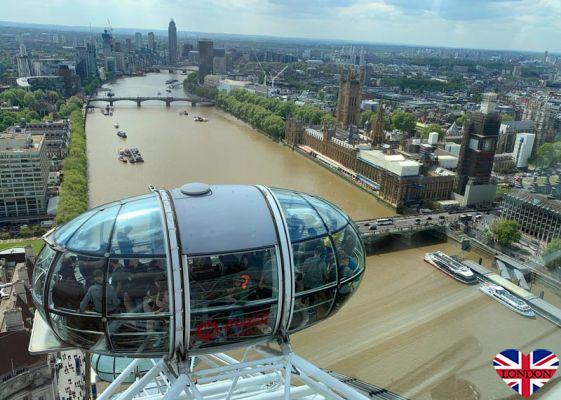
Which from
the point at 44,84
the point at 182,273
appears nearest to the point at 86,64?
the point at 44,84

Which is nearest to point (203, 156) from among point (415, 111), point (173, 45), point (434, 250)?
point (434, 250)

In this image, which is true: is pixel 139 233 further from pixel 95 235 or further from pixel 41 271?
pixel 41 271

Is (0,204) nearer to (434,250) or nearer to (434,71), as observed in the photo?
(434,250)

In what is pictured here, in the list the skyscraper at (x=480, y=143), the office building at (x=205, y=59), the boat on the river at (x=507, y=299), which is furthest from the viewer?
the office building at (x=205, y=59)

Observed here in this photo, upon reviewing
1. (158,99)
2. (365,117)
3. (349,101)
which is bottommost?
(158,99)

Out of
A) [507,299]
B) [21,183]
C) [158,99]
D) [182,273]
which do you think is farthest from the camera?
A: [158,99]

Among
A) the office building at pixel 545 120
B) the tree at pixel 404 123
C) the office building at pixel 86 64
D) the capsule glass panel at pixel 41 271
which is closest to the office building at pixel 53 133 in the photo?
the tree at pixel 404 123

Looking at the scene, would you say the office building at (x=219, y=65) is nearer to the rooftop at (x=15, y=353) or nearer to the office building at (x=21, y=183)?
the office building at (x=21, y=183)
